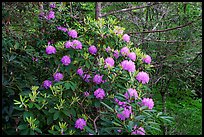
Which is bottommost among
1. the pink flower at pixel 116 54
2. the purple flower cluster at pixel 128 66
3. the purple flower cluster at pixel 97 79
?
the purple flower cluster at pixel 97 79

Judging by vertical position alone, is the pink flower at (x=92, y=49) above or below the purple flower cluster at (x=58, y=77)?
above

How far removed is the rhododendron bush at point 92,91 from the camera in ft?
5.18

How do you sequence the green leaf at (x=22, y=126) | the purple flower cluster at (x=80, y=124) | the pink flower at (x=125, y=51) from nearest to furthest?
the green leaf at (x=22, y=126)
the purple flower cluster at (x=80, y=124)
the pink flower at (x=125, y=51)

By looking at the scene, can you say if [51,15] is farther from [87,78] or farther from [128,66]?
[128,66]

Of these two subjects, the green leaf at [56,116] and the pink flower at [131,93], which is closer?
the green leaf at [56,116]

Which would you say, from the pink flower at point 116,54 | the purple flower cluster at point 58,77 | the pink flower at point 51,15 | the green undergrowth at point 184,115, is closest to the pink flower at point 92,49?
the pink flower at point 116,54

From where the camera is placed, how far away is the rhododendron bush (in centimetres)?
158

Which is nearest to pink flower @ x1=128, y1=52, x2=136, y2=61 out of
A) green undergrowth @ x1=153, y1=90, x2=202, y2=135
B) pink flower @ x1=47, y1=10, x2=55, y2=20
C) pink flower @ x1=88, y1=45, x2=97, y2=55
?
pink flower @ x1=88, y1=45, x2=97, y2=55

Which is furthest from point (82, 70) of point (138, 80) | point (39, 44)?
point (39, 44)

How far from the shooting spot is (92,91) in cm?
194

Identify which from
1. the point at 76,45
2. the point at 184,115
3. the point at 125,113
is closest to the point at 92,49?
the point at 76,45

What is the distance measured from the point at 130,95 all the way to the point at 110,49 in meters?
0.51

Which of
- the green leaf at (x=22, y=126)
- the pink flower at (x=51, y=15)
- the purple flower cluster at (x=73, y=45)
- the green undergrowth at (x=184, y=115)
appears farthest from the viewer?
the green undergrowth at (x=184, y=115)

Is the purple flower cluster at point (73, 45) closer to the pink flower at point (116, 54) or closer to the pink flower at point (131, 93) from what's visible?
the pink flower at point (116, 54)
